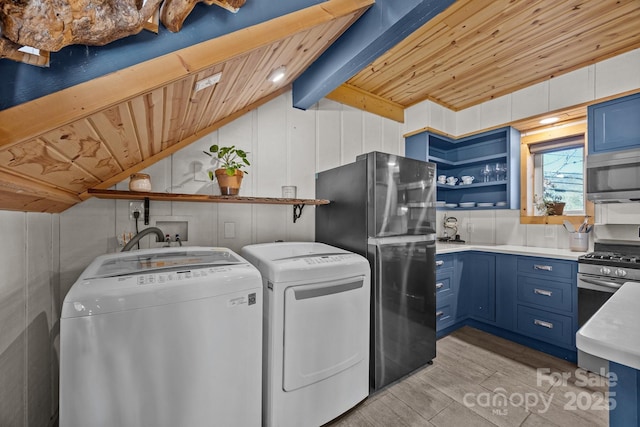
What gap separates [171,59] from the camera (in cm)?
63

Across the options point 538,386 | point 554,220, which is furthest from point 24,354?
point 554,220

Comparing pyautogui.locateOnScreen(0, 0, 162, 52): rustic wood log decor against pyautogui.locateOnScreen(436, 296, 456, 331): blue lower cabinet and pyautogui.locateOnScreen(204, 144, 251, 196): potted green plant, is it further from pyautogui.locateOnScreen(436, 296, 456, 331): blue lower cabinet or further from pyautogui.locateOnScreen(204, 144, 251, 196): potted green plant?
pyautogui.locateOnScreen(436, 296, 456, 331): blue lower cabinet

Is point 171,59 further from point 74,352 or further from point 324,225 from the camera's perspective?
point 324,225

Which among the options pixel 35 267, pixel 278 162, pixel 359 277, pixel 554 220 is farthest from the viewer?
pixel 554 220

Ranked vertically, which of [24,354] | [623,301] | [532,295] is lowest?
[532,295]

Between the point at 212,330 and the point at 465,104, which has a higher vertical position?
the point at 465,104

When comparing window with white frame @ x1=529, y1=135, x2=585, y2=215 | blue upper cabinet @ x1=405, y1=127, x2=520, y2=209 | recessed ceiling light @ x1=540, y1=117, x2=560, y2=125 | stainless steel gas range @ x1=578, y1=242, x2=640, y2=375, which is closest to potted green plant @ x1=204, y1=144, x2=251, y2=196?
blue upper cabinet @ x1=405, y1=127, x2=520, y2=209

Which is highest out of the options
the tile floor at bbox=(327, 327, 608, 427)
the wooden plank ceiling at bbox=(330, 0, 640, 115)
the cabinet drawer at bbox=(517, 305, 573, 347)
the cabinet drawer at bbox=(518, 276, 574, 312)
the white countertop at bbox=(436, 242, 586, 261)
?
the wooden plank ceiling at bbox=(330, 0, 640, 115)

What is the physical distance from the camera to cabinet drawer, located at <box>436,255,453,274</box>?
8.34 feet

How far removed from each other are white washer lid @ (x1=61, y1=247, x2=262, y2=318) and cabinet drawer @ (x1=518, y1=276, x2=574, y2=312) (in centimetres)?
253

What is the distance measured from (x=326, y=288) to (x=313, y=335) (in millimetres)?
259

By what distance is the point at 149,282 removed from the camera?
1.05m

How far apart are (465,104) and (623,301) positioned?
307 cm

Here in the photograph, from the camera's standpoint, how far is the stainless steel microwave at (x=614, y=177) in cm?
211
